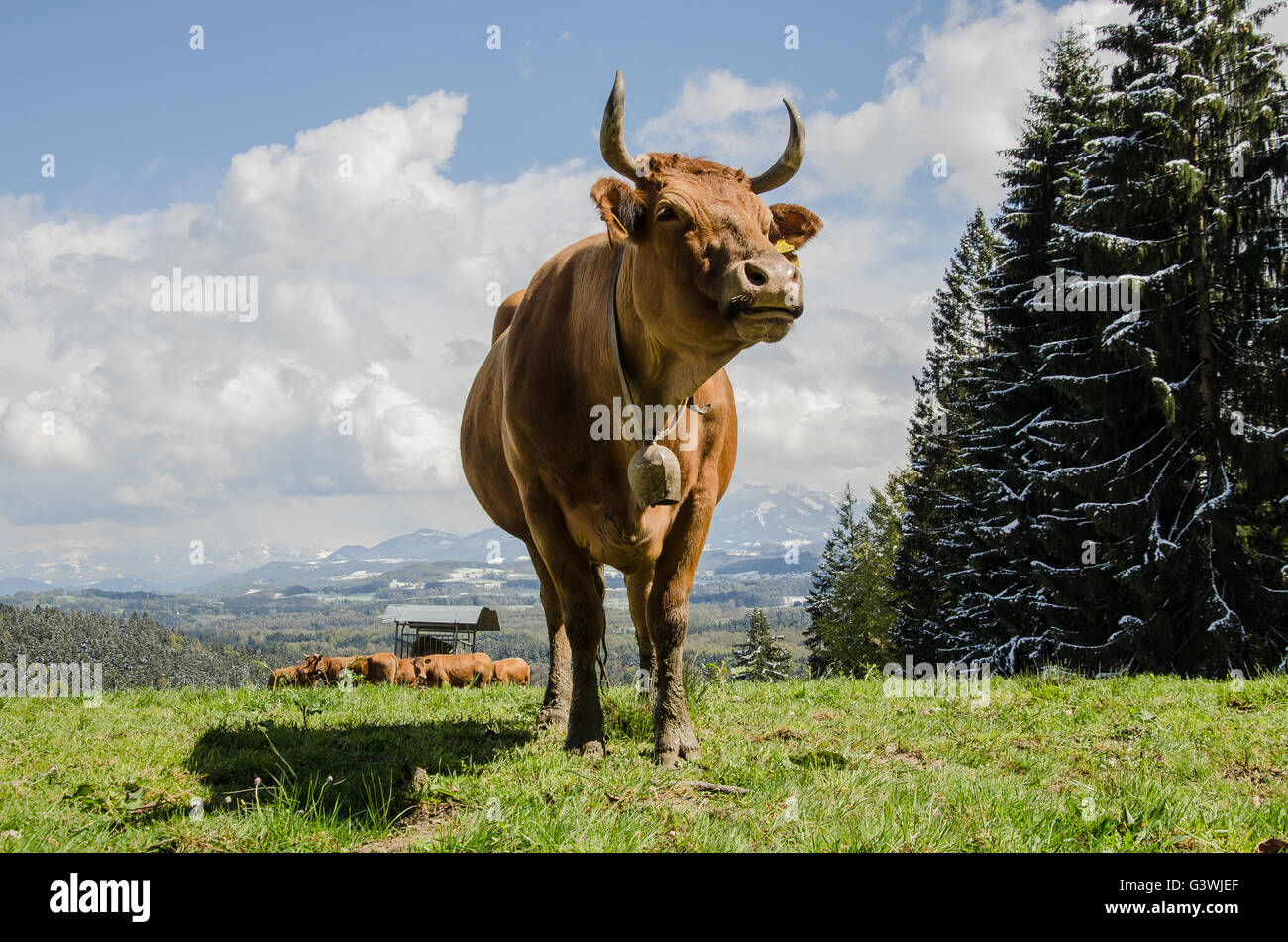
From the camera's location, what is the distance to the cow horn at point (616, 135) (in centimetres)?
416

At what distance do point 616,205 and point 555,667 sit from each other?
3.81 metres

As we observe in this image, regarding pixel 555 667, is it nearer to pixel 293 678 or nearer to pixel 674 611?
pixel 674 611

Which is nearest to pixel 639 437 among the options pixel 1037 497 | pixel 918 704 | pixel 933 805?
pixel 933 805

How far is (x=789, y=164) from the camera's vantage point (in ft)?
15.2

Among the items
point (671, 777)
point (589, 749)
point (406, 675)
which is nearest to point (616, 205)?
point (671, 777)

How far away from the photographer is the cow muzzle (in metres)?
3.56

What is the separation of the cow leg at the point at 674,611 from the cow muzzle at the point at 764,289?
166 cm

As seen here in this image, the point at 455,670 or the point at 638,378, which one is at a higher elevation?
the point at 638,378

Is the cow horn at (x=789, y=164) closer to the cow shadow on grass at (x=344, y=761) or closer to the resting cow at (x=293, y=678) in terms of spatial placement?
the cow shadow on grass at (x=344, y=761)

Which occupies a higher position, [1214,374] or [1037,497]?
[1214,374]

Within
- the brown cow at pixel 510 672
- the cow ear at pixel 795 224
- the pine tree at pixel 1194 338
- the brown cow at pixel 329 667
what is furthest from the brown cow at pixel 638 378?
the pine tree at pixel 1194 338

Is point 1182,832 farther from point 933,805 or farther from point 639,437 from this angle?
point 639,437
